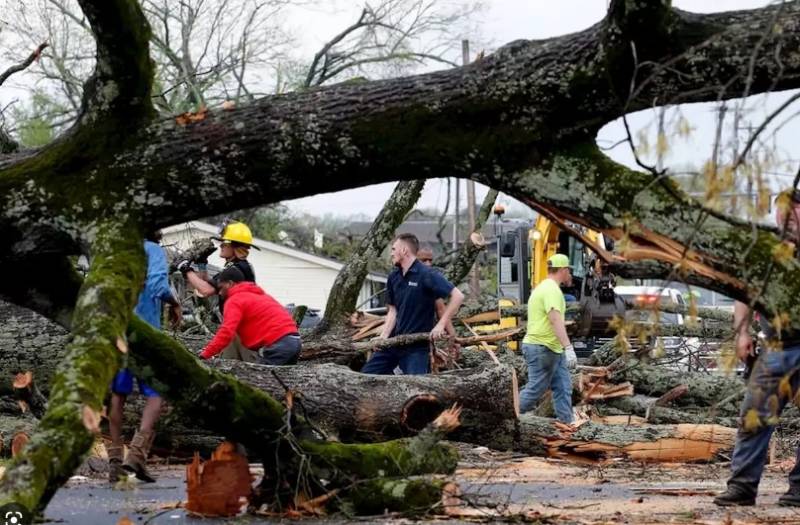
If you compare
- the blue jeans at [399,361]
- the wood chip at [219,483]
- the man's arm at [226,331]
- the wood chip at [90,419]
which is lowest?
the blue jeans at [399,361]

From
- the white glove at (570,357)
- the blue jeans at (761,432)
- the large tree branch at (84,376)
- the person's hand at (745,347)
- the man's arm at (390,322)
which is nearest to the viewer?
the large tree branch at (84,376)

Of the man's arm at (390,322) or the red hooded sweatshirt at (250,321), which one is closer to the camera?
the red hooded sweatshirt at (250,321)

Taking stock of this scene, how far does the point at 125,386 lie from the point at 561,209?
13.0ft

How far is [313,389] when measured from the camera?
9258 millimetres

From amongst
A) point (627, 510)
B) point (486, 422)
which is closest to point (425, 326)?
point (486, 422)

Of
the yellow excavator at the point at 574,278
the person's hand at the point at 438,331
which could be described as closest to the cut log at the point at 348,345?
the person's hand at the point at 438,331

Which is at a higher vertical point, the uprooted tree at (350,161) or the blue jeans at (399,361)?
the uprooted tree at (350,161)

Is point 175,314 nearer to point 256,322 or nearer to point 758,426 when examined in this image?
point 256,322

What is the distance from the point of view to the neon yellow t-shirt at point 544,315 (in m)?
13.2

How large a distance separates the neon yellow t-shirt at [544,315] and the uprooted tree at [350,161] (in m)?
6.16

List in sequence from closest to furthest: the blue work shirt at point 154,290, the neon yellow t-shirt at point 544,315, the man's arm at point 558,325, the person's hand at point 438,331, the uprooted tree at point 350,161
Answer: the uprooted tree at point 350,161 → the blue work shirt at point 154,290 → the person's hand at point 438,331 → the man's arm at point 558,325 → the neon yellow t-shirt at point 544,315

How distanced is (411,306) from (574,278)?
11.0m

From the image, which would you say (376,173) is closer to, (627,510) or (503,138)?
(503,138)

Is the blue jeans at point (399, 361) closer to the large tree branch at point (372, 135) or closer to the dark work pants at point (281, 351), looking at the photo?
the dark work pants at point (281, 351)
